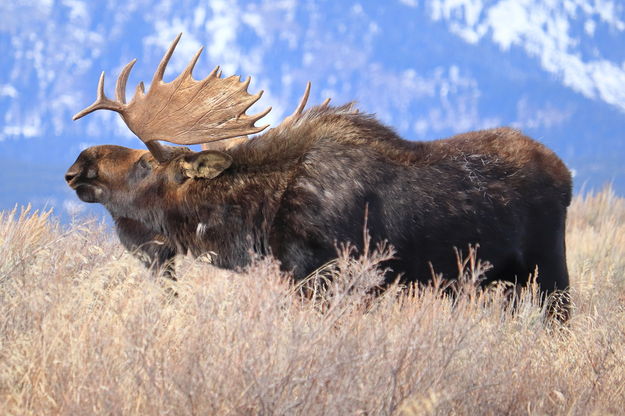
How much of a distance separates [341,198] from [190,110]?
4.44 ft

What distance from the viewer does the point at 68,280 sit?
5.27 m

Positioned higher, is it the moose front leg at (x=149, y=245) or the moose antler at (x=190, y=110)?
the moose antler at (x=190, y=110)

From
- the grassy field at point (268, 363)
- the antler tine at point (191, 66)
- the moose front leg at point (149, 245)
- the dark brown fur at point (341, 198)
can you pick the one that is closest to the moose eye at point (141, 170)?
the dark brown fur at point (341, 198)

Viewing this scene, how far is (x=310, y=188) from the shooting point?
18.3 ft

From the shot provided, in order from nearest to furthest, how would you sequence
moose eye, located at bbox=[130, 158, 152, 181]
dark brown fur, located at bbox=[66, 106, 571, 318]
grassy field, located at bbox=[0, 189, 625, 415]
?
grassy field, located at bbox=[0, 189, 625, 415]
dark brown fur, located at bbox=[66, 106, 571, 318]
moose eye, located at bbox=[130, 158, 152, 181]

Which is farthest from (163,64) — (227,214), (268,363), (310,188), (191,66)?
(268,363)

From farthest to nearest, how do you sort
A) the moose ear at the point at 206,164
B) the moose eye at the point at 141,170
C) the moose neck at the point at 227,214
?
the moose eye at the point at 141,170 < the moose ear at the point at 206,164 < the moose neck at the point at 227,214

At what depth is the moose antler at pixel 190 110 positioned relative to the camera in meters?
6.13

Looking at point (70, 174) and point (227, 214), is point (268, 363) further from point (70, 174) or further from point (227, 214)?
point (70, 174)

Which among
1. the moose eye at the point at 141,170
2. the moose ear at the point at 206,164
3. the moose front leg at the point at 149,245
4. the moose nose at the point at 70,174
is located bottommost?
the moose front leg at the point at 149,245

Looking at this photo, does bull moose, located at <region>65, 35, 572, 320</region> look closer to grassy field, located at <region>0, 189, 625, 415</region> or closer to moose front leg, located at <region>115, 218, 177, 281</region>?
moose front leg, located at <region>115, 218, 177, 281</region>

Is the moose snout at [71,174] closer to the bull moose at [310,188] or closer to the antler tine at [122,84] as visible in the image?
the bull moose at [310,188]

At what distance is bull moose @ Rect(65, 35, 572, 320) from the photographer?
5625mm

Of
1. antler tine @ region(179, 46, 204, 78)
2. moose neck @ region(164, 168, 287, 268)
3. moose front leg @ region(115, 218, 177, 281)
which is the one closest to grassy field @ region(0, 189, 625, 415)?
moose neck @ region(164, 168, 287, 268)
